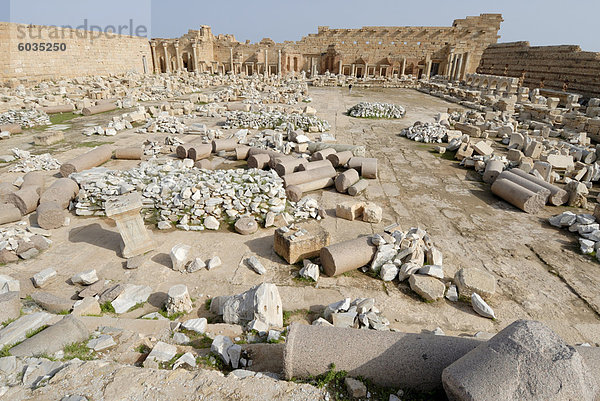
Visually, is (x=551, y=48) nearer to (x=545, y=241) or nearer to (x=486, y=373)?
(x=545, y=241)

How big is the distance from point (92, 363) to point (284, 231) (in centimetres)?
325

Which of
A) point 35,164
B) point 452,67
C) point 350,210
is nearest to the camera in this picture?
point 350,210

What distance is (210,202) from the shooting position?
6695 mm

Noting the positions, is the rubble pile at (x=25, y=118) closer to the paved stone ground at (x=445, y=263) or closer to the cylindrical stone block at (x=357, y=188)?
the paved stone ground at (x=445, y=263)

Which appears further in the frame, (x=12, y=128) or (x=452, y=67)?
(x=452, y=67)

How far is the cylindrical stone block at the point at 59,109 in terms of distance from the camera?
50.1 ft

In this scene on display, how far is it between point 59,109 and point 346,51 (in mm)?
30975

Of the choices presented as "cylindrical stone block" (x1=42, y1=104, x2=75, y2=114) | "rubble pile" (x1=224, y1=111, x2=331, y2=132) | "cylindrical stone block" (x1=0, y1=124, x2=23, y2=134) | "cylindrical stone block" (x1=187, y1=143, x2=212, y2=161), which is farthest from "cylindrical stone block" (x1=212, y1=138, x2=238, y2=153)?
"cylindrical stone block" (x1=42, y1=104, x2=75, y2=114)

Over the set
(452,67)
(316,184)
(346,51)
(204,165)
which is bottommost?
(316,184)

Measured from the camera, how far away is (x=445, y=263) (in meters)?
5.60

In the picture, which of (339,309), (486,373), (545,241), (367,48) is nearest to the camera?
(486,373)

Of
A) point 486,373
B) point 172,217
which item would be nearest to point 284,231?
point 172,217

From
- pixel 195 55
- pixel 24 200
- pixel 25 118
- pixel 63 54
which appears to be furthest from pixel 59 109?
pixel 195 55

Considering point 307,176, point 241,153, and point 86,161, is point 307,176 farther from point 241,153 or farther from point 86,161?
point 86,161
